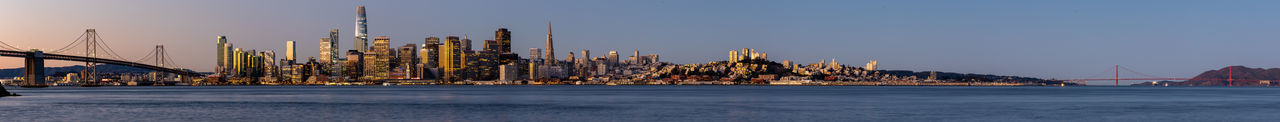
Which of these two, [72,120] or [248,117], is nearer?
[72,120]

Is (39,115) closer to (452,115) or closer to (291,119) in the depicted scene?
(291,119)

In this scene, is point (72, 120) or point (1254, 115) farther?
point (1254, 115)

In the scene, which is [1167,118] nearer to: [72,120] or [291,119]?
[291,119]

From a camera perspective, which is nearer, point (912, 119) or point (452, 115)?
point (912, 119)

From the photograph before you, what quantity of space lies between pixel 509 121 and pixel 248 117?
39.3 ft

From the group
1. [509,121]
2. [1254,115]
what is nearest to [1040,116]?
[1254,115]

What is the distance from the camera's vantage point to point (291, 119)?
46656 millimetres

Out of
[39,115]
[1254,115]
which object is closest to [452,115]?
[39,115]

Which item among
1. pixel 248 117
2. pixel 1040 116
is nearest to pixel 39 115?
pixel 248 117

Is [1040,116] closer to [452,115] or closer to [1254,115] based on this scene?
[1254,115]

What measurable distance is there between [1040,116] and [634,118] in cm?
1649

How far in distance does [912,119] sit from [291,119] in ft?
78.7

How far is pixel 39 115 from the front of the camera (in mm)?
48906

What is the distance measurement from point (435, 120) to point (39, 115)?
17.2m
